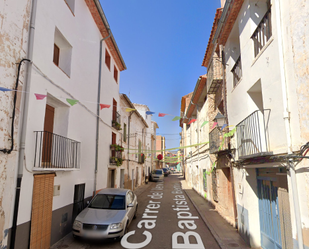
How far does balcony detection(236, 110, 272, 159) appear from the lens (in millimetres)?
5180

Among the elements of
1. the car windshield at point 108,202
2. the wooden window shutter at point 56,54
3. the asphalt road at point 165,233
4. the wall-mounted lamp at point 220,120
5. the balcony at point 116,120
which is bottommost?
the asphalt road at point 165,233

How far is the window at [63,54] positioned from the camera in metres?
7.47

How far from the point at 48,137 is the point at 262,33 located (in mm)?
6264

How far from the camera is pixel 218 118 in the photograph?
843cm

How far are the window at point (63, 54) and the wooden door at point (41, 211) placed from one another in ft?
12.1

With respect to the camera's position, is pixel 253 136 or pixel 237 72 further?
pixel 237 72

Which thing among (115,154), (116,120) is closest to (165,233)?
(115,154)

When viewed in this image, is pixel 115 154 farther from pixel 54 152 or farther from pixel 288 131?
pixel 288 131

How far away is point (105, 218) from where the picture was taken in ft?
22.1

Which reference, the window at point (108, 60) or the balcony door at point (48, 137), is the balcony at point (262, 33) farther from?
the window at point (108, 60)

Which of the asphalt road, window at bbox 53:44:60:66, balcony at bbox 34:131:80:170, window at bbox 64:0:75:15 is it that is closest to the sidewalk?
the asphalt road

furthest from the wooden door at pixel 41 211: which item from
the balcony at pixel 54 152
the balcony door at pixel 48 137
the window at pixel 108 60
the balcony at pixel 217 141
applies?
the window at pixel 108 60

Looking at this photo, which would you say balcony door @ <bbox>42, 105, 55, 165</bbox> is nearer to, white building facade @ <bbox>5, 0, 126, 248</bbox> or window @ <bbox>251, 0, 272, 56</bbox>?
white building facade @ <bbox>5, 0, 126, 248</bbox>

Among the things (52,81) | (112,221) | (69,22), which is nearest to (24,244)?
(112,221)
